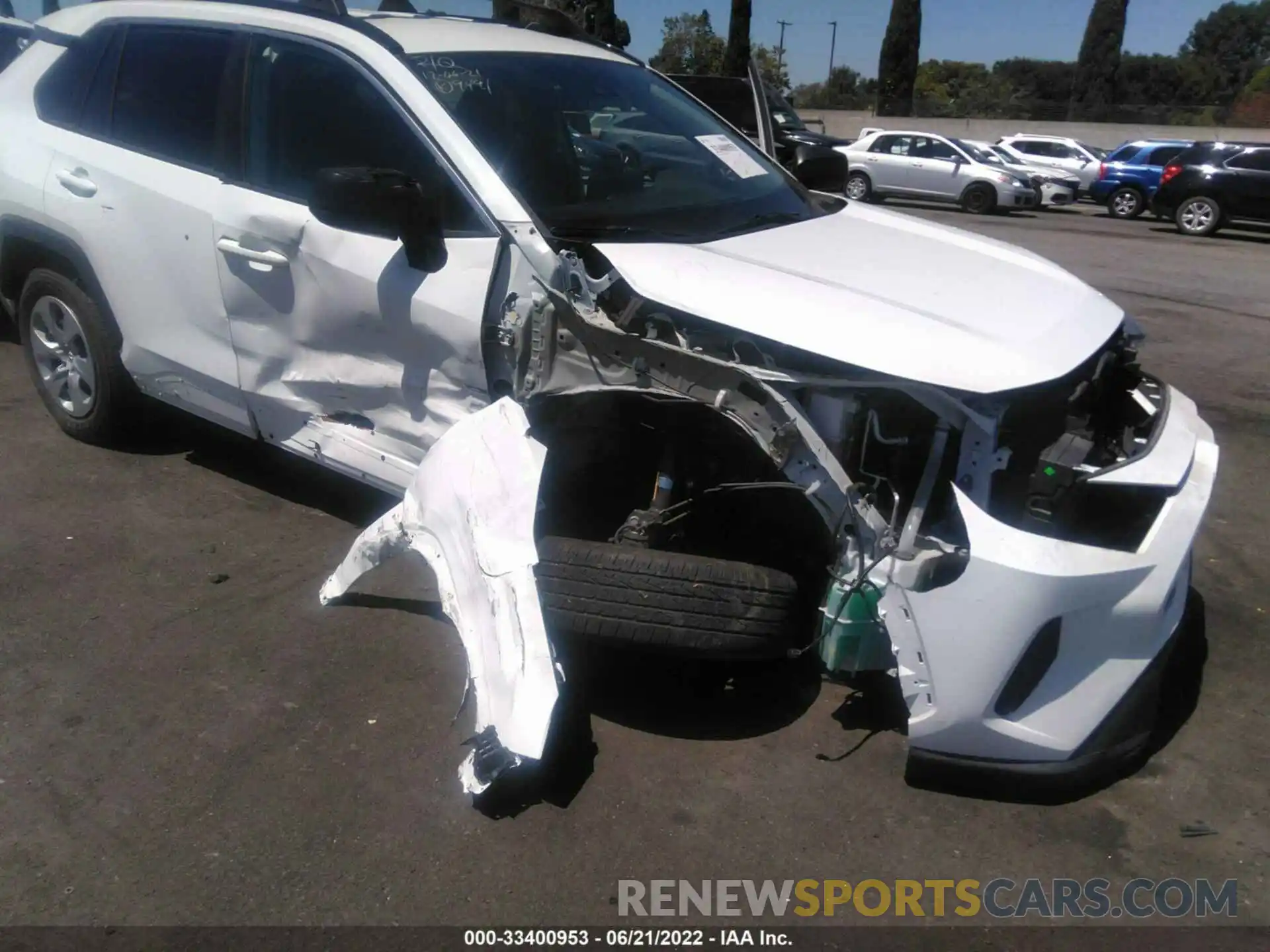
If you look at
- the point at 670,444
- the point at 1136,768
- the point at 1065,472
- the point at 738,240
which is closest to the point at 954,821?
the point at 1136,768

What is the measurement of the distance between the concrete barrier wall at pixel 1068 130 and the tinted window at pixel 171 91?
3144 cm

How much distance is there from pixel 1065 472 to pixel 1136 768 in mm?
936

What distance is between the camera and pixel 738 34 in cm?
3619

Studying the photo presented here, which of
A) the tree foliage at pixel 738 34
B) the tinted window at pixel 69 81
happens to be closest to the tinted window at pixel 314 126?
the tinted window at pixel 69 81

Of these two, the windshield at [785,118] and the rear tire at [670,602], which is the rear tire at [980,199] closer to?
the windshield at [785,118]

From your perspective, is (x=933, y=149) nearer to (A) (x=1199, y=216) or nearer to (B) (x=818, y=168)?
(A) (x=1199, y=216)

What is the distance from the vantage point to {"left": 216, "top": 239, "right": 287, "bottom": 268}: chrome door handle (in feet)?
12.3

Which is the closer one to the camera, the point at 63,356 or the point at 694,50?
the point at 63,356

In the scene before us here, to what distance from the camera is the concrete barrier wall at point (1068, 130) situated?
1309 inches

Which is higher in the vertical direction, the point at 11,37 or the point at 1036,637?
the point at 11,37

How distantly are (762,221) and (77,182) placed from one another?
9.30 ft

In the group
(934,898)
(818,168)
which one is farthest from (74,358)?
(934,898)

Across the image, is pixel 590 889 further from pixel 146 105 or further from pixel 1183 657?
pixel 146 105

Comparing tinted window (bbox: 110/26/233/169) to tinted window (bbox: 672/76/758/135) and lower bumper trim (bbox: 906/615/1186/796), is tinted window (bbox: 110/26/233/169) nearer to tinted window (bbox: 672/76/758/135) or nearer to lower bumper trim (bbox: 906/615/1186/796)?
lower bumper trim (bbox: 906/615/1186/796)
